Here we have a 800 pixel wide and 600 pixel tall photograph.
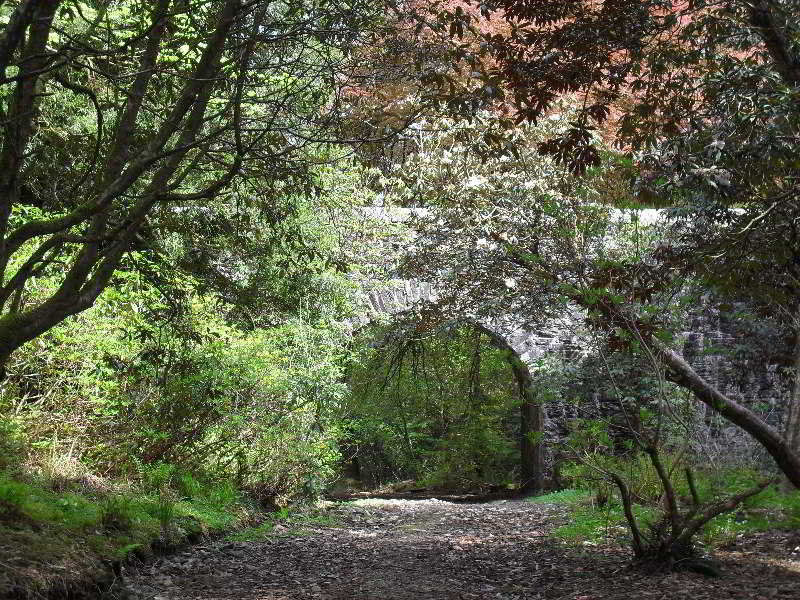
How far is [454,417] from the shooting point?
53.8 feet

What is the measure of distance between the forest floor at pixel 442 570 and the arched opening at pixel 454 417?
628 centimetres

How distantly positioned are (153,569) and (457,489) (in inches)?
419

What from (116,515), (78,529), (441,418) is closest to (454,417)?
(441,418)

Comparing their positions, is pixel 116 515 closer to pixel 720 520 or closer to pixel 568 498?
pixel 720 520

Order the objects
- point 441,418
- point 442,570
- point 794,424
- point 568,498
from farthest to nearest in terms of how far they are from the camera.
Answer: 1. point 441,418
2. point 568,498
3. point 794,424
4. point 442,570

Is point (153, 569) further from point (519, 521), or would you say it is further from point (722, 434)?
point (722, 434)

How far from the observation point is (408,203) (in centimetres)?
1110

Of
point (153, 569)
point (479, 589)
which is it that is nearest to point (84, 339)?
point (153, 569)

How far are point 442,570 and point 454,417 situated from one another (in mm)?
11140

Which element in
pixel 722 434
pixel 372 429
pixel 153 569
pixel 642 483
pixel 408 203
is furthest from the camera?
pixel 372 429

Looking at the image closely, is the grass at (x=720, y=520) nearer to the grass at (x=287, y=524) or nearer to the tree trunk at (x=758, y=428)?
the tree trunk at (x=758, y=428)

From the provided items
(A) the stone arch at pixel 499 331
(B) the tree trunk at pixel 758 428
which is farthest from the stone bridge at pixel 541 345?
(B) the tree trunk at pixel 758 428

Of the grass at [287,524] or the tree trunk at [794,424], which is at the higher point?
the tree trunk at [794,424]

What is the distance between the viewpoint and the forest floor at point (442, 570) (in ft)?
13.8
